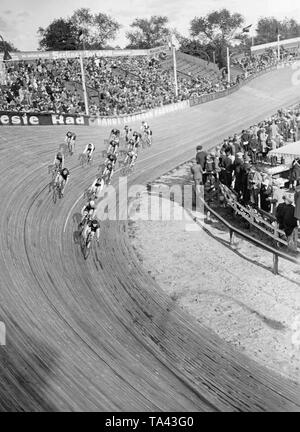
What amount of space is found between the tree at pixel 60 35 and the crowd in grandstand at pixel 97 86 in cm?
1937

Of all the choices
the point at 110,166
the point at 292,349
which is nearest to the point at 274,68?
the point at 110,166

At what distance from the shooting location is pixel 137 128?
29.6 m

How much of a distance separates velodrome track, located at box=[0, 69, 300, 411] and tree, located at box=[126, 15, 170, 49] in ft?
241

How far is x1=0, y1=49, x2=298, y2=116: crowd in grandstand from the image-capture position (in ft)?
92.2

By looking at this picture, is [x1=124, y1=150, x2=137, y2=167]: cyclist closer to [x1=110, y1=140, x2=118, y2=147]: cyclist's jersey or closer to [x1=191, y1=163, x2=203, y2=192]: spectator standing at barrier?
[x1=110, y1=140, x2=118, y2=147]: cyclist's jersey

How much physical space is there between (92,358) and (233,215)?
7.51 m

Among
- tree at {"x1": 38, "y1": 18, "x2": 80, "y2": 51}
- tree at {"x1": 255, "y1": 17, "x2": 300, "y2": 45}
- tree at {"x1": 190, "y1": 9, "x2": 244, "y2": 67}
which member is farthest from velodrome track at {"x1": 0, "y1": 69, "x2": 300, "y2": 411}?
tree at {"x1": 255, "y1": 17, "x2": 300, "y2": 45}

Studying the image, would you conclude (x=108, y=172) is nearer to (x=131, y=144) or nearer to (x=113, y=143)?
(x=113, y=143)

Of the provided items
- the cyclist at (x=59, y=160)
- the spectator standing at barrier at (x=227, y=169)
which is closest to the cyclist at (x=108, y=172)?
the cyclist at (x=59, y=160)

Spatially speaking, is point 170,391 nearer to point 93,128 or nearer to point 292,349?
point 292,349

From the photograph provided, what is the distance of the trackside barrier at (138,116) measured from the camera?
28.7 metres

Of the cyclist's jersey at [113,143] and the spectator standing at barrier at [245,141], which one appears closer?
the spectator standing at barrier at [245,141]

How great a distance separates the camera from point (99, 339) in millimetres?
8156

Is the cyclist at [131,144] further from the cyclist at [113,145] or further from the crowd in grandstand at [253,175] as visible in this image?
the crowd in grandstand at [253,175]
